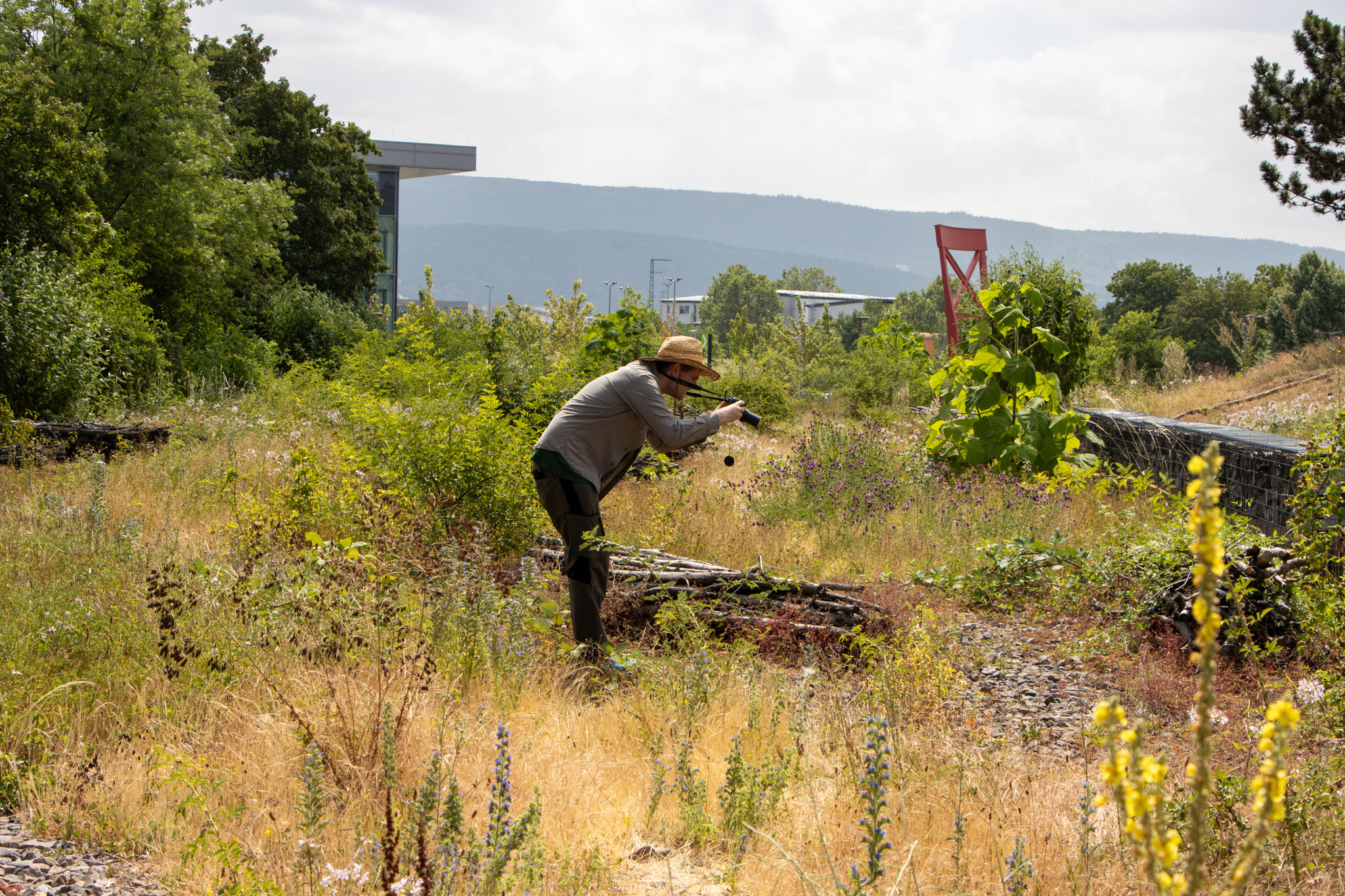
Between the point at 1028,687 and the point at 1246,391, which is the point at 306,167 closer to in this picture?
the point at 1246,391

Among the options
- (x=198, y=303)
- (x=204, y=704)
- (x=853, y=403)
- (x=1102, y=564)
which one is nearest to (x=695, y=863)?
(x=204, y=704)

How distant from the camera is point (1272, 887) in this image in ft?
8.68

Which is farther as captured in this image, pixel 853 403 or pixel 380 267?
pixel 380 267

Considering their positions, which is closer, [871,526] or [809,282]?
[871,526]

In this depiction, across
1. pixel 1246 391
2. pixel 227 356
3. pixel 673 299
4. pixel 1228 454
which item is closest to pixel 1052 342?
pixel 1228 454

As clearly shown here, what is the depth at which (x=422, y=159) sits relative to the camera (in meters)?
54.5

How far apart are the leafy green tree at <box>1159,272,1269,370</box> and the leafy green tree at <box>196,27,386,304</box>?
47064mm

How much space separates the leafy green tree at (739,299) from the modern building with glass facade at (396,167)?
70580 millimetres

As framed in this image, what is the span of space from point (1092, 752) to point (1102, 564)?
239 cm

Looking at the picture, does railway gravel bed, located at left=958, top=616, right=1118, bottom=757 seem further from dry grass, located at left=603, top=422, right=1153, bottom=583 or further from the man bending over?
the man bending over

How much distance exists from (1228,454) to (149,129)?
20.4 metres

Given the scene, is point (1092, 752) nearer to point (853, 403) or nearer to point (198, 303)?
point (853, 403)

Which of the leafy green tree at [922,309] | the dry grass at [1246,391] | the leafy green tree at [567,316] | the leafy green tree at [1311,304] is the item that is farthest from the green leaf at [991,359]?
the leafy green tree at [922,309]

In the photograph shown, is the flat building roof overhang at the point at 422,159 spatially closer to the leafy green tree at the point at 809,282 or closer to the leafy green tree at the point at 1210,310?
the leafy green tree at the point at 1210,310
